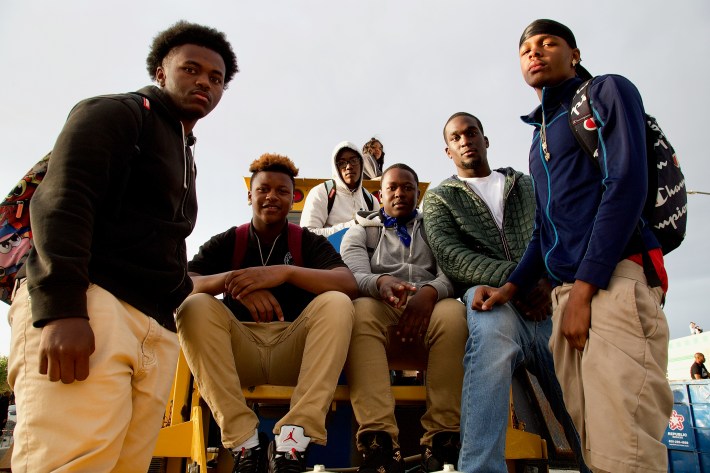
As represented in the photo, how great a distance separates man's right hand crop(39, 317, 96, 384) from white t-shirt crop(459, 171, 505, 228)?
223 cm

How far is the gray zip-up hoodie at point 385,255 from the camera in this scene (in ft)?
9.71

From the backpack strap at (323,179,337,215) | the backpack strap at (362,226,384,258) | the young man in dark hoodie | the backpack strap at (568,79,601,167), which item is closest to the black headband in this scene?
the backpack strap at (568,79,601,167)

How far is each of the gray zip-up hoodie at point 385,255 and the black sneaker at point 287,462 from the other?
105 cm

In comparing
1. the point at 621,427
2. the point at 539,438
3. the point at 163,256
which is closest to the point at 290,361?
the point at 163,256

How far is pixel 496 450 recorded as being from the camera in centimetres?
195

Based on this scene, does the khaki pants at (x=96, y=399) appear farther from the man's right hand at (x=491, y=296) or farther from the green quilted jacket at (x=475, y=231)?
the green quilted jacket at (x=475, y=231)

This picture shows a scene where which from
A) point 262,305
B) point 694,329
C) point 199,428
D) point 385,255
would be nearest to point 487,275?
point 385,255

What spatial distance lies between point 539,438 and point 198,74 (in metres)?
2.41

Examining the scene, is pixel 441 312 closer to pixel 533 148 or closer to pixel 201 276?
pixel 533 148

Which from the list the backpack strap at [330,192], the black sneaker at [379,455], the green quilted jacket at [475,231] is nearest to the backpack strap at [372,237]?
the green quilted jacket at [475,231]

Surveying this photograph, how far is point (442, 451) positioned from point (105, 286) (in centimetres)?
161

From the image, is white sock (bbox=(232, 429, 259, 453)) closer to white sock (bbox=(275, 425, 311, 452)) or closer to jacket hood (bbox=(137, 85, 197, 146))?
white sock (bbox=(275, 425, 311, 452))

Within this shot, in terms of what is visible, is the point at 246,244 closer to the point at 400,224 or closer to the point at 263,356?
the point at 263,356

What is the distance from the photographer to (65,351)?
136 cm
